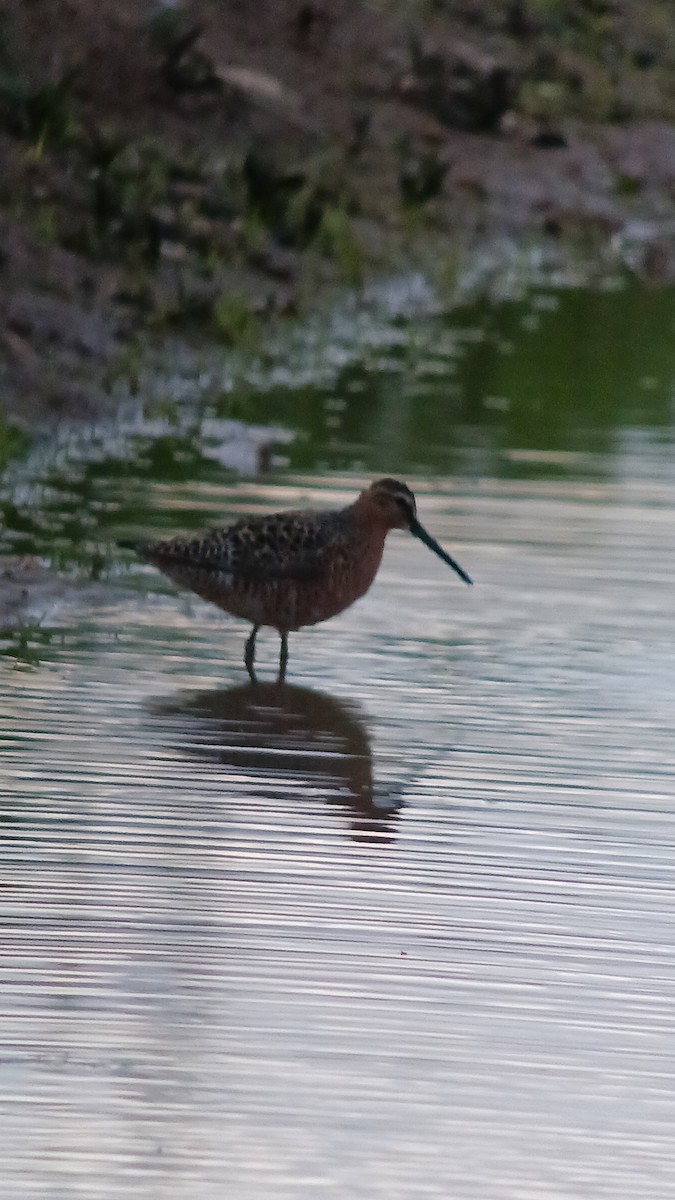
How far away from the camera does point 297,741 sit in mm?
8398

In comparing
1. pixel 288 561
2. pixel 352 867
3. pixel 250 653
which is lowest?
pixel 352 867

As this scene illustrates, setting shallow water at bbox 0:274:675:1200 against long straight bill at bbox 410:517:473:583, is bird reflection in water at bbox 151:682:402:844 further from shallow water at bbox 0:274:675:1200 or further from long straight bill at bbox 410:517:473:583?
long straight bill at bbox 410:517:473:583

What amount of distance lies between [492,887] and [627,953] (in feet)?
1.69

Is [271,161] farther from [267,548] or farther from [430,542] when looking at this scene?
[267,548]

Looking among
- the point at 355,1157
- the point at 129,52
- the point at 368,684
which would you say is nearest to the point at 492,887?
the point at 355,1157

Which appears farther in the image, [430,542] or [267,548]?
[430,542]

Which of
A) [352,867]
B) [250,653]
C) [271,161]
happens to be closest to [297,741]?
[250,653]

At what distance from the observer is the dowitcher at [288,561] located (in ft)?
30.2

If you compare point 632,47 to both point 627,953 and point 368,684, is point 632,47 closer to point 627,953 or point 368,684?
point 368,684

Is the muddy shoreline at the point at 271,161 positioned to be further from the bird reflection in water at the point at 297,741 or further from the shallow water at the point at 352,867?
the bird reflection in water at the point at 297,741

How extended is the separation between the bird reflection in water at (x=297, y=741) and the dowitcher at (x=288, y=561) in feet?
0.95

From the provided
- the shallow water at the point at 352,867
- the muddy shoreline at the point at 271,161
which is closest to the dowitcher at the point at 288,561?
the shallow water at the point at 352,867

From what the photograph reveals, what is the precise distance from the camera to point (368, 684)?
357 inches

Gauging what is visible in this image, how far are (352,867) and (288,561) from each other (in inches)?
93.0
